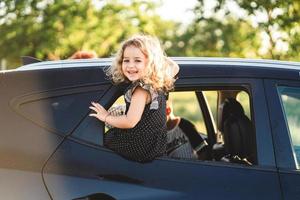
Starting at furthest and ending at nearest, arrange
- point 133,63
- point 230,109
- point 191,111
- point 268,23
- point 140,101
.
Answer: point 191,111
point 268,23
point 230,109
point 133,63
point 140,101

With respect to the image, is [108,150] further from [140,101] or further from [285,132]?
[285,132]

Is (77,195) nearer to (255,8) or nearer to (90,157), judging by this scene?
(90,157)

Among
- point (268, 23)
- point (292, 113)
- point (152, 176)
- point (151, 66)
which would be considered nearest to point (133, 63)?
point (151, 66)

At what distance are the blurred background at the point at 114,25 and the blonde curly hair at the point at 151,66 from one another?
3.90 metres

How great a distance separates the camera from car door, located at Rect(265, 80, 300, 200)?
320cm

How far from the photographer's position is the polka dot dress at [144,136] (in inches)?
125

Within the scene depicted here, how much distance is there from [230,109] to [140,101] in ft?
3.43

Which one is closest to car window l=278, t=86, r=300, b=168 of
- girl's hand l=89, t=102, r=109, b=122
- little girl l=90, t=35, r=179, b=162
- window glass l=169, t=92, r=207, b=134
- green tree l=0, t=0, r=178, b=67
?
little girl l=90, t=35, r=179, b=162

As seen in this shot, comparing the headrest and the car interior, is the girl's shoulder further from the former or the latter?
the headrest

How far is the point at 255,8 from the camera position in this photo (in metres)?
7.64

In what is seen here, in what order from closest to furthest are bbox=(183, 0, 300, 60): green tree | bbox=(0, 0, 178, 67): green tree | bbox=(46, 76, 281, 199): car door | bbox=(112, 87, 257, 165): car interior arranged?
bbox=(46, 76, 281, 199): car door, bbox=(112, 87, 257, 165): car interior, bbox=(183, 0, 300, 60): green tree, bbox=(0, 0, 178, 67): green tree

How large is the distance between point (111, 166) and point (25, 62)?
3.79 feet

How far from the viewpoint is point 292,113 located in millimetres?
3422

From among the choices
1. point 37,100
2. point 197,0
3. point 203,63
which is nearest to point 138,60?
point 203,63
